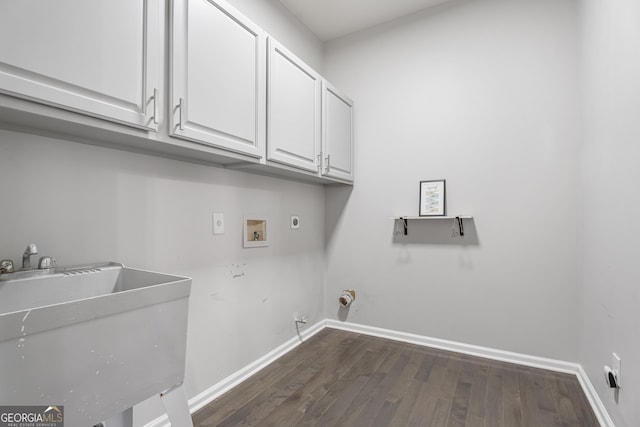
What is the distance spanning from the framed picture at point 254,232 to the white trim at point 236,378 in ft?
2.67

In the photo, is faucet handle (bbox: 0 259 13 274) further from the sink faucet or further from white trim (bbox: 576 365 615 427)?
white trim (bbox: 576 365 615 427)

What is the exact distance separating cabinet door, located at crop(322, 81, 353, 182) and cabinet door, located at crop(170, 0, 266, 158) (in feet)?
2.44

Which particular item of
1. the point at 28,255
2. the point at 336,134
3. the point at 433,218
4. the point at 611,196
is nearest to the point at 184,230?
the point at 28,255

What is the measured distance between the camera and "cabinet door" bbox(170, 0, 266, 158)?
4.33 feet

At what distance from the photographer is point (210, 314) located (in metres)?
1.81

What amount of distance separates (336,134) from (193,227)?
1439mm

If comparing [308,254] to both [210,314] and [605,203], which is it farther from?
[605,203]

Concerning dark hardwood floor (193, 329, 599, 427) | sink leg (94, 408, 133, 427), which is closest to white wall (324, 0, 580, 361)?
dark hardwood floor (193, 329, 599, 427)

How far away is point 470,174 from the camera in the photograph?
2.40 m

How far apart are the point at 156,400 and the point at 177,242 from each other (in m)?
0.77

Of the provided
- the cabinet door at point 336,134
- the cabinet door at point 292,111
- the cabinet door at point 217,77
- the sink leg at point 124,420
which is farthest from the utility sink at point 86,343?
the cabinet door at point 336,134

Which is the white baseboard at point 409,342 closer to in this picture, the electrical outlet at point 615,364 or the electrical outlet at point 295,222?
the electrical outlet at point 615,364

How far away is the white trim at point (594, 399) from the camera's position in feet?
5.07

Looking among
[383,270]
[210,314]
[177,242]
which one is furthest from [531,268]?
[177,242]
